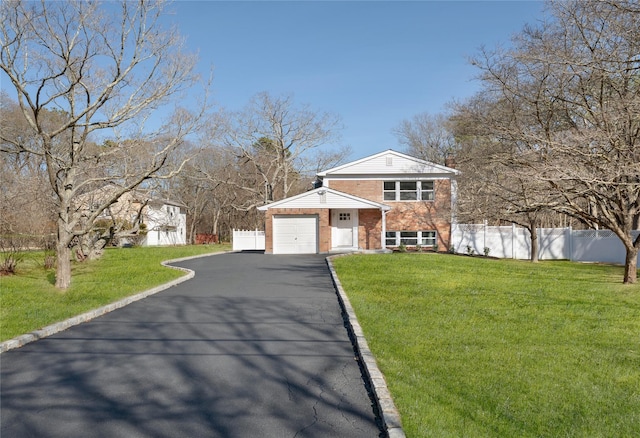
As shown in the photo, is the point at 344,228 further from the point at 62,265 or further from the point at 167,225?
the point at 167,225

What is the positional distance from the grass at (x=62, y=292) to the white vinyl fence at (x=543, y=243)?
Answer: 60.8 ft

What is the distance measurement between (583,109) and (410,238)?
1622 cm

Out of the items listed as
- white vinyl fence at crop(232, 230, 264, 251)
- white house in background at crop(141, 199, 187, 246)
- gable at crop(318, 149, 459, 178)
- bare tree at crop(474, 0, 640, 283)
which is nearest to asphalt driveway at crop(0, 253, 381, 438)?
bare tree at crop(474, 0, 640, 283)

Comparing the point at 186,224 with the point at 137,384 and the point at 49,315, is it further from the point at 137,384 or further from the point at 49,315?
the point at 137,384

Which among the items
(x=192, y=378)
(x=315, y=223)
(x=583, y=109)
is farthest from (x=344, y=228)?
(x=192, y=378)

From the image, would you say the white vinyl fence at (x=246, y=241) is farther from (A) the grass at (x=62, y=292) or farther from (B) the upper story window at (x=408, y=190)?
(A) the grass at (x=62, y=292)

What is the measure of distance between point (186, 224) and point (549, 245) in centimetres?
3844

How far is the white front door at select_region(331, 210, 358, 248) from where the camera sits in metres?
29.5

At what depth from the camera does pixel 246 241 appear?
3569 cm

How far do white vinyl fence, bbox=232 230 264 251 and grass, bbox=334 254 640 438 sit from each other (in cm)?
2312

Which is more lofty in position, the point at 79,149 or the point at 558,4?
the point at 558,4

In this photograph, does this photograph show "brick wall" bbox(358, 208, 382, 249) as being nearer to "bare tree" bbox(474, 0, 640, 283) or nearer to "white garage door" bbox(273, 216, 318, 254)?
"white garage door" bbox(273, 216, 318, 254)

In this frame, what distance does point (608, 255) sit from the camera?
2734cm

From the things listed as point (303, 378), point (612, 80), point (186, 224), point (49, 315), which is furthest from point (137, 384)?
point (186, 224)
